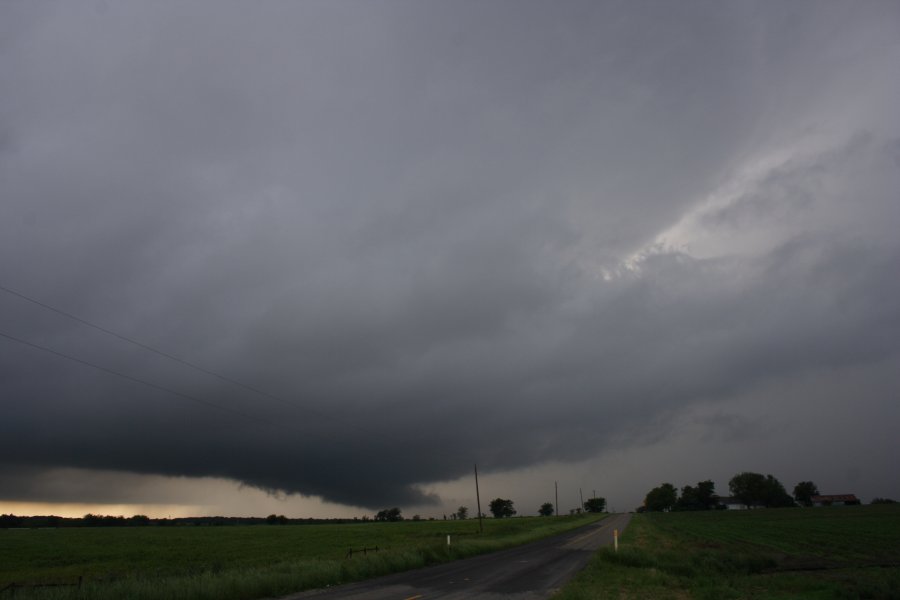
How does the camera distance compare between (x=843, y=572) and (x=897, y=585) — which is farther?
(x=843, y=572)

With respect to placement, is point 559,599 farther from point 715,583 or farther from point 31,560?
point 31,560

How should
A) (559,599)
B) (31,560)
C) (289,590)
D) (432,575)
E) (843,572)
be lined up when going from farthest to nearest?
(31,560), (432,575), (843,572), (289,590), (559,599)

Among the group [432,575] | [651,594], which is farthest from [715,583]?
[432,575]

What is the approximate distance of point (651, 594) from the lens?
20297 mm

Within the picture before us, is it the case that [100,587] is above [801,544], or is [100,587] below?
above

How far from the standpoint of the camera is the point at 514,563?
34469 millimetres

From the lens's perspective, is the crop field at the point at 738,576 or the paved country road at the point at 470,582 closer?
the crop field at the point at 738,576

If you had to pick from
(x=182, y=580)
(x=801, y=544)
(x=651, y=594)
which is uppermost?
(x=182, y=580)

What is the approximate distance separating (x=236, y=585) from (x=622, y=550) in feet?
72.1

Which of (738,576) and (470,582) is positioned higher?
(470,582)

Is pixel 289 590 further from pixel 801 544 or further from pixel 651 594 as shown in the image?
pixel 801 544

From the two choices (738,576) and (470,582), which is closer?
(470,582)

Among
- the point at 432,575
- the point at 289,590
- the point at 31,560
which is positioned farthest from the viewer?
the point at 31,560

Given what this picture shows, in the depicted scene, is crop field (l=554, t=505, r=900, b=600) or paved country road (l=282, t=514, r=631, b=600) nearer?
crop field (l=554, t=505, r=900, b=600)
